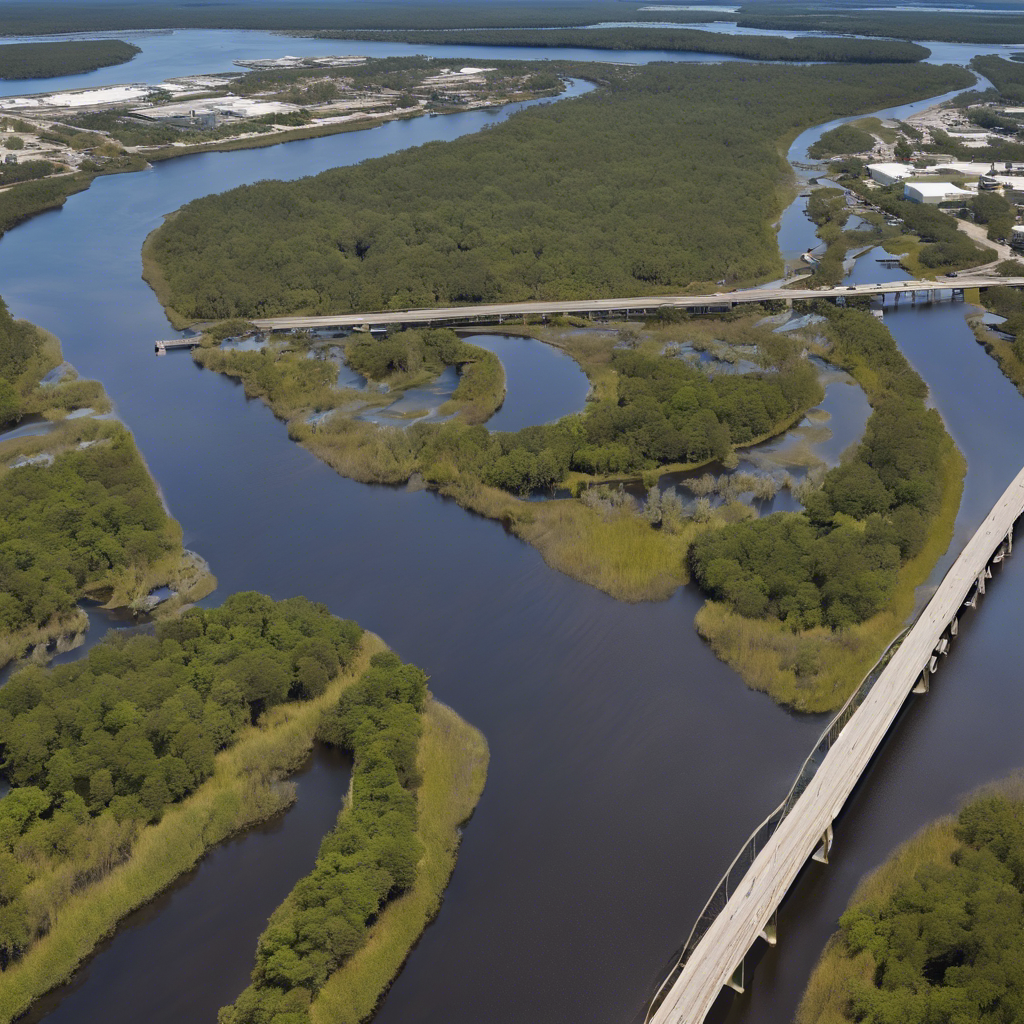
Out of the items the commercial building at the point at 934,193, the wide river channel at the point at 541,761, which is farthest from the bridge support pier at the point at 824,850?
the commercial building at the point at 934,193

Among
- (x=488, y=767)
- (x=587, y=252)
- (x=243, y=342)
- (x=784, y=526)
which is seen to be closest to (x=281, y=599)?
(x=488, y=767)

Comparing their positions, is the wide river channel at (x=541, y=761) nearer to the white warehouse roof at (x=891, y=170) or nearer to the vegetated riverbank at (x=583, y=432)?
the vegetated riverbank at (x=583, y=432)

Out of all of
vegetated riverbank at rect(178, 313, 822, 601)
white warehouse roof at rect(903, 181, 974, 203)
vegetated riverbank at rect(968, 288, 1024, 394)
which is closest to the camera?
vegetated riverbank at rect(178, 313, 822, 601)

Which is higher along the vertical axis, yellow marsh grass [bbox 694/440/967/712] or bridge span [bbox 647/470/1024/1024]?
bridge span [bbox 647/470/1024/1024]

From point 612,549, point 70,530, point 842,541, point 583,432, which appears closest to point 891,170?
point 583,432

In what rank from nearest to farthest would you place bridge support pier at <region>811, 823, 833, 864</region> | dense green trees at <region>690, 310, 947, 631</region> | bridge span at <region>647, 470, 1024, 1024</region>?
bridge span at <region>647, 470, 1024, 1024</region>, bridge support pier at <region>811, 823, 833, 864</region>, dense green trees at <region>690, 310, 947, 631</region>

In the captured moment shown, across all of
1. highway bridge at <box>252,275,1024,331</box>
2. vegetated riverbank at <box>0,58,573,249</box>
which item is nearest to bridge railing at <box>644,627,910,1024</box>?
highway bridge at <box>252,275,1024,331</box>

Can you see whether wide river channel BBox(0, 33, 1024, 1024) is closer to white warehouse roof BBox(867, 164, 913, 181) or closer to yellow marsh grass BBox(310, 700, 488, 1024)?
yellow marsh grass BBox(310, 700, 488, 1024)

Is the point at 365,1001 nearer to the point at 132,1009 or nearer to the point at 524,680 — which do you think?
the point at 132,1009
